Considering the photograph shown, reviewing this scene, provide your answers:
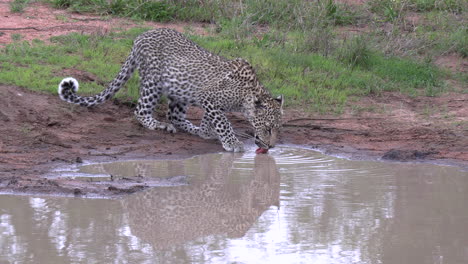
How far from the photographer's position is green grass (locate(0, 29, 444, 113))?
11.0 m

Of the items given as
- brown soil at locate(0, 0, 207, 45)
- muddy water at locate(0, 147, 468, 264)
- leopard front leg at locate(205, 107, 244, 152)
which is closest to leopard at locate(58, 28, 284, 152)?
leopard front leg at locate(205, 107, 244, 152)

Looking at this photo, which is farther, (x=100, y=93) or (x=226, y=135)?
(x=100, y=93)

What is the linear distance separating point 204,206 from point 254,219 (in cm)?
54

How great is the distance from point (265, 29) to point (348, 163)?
18.9ft

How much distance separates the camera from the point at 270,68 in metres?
12.1

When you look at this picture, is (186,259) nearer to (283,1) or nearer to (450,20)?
(283,1)

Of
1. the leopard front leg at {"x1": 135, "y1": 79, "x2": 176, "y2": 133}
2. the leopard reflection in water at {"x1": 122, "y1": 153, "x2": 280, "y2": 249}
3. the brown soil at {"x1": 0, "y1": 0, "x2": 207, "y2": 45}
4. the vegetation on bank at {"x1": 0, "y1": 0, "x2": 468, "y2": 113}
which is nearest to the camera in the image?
the leopard reflection in water at {"x1": 122, "y1": 153, "x2": 280, "y2": 249}

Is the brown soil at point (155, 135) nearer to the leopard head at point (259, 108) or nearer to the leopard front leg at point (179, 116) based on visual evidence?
the leopard front leg at point (179, 116)

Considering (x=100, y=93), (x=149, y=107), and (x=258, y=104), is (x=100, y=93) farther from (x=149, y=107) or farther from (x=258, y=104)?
(x=258, y=104)

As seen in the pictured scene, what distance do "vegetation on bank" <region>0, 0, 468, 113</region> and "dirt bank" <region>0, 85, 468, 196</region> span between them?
512mm

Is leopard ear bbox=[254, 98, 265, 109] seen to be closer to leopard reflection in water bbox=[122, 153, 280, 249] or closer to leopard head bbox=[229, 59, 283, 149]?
leopard head bbox=[229, 59, 283, 149]

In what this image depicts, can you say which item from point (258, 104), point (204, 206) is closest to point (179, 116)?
point (258, 104)

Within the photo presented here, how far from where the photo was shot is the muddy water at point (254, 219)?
5.52 m

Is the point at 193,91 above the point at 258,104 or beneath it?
above
